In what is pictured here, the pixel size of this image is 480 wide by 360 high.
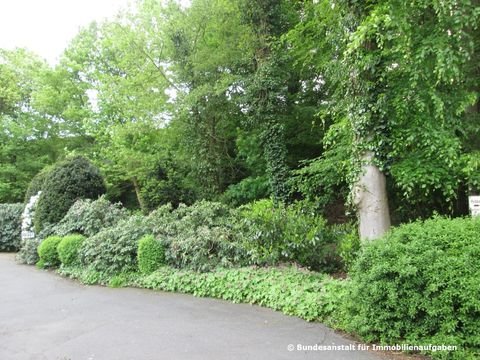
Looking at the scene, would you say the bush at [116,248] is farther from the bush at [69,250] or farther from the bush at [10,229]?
the bush at [10,229]

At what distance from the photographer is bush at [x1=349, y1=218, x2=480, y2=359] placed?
325cm

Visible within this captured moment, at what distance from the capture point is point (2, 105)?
19391 millimetres

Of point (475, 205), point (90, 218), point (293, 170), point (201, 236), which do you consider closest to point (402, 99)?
point (475, 205)

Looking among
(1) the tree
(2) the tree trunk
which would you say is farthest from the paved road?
(1) the tree

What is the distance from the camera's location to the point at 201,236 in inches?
261

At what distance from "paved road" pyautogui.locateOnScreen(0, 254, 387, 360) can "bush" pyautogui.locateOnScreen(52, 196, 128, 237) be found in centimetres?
268

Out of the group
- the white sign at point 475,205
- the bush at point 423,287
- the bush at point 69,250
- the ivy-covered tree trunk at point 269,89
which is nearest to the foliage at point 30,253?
the bush at point 69,250

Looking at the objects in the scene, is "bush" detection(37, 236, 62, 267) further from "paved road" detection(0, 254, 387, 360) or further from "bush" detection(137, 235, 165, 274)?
"bush" detection(137, 235, 165, 274)

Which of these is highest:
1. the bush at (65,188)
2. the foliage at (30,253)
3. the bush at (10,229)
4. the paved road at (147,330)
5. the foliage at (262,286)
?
the bush at (65,188)

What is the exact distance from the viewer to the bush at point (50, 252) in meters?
8.63

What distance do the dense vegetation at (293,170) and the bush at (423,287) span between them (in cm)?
2

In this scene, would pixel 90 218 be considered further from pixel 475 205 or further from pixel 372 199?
pixel 475 205

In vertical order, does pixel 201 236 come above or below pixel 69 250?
above

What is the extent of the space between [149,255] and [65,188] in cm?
512
